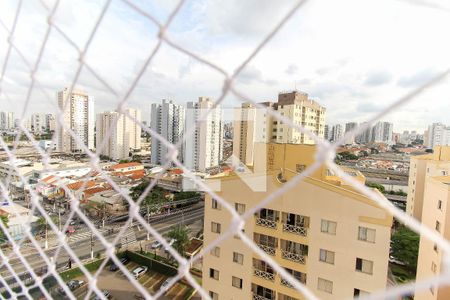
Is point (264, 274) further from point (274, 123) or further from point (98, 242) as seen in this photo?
point (98, 242)

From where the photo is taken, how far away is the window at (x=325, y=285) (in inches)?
84.5

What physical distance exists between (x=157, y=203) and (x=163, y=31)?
8.81m

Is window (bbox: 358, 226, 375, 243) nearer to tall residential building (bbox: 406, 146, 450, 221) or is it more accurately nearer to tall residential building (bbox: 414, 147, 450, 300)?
tall residential building (bbox: 414, 147, 450, 300)

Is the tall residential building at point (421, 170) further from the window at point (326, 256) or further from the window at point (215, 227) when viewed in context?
the window at point (215, 227)

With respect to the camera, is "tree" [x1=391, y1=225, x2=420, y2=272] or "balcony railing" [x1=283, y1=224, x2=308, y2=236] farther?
"tree" [x1=391, y1=225, x2=420, y2=272]

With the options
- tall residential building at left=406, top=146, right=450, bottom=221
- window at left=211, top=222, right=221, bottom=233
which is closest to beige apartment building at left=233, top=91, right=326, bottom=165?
window at left=211, top=222, right=221, bottom=233

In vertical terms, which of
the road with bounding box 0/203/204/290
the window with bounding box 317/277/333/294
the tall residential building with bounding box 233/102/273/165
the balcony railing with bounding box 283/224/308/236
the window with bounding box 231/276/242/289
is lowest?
the road with bounding box 0/203/204/290

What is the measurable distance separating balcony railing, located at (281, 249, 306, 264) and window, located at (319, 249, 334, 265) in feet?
0.50

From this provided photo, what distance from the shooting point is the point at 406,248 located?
550 centimetres

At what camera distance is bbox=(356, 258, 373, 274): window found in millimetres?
2004

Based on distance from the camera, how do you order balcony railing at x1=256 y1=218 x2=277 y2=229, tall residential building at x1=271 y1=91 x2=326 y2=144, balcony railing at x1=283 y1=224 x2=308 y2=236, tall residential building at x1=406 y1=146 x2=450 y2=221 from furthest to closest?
tall residential building at x1=271 y1=91 x2=326 y2=144 < tall residential building at x1=406 y1=146 x2=450 y2=221 < balcony railing at x1=256 y1=218 x2=277 y2=229 < balcony railing at x1=283 y1=224 x2=308 y2=236

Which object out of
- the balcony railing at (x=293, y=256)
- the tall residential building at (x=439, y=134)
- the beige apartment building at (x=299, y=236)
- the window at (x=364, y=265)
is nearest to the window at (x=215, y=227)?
the beige apartment building at (x=299, y=236)

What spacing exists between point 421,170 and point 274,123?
3.82 meters

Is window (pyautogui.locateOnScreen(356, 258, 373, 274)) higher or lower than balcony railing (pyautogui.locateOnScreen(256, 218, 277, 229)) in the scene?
lower
